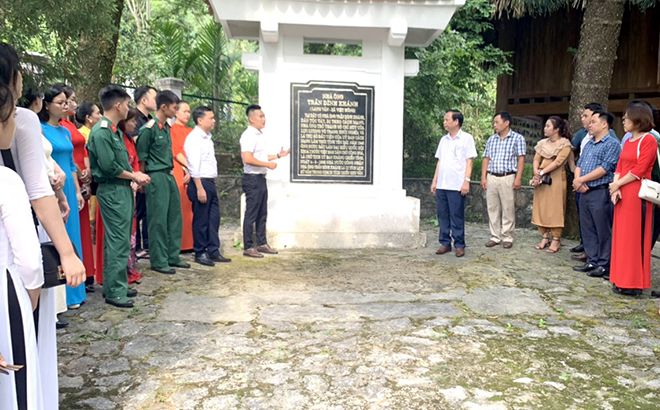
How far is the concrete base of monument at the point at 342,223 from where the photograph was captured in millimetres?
7207

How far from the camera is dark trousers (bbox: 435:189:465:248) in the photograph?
695cm

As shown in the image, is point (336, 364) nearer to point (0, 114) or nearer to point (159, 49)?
point (0, 114)

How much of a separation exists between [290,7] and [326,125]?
4.80 ft

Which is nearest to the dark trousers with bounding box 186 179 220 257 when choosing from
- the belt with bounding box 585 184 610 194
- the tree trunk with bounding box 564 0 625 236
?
the belt with bounding box 585 184 610 194

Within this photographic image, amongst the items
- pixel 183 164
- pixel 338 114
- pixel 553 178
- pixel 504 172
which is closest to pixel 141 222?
pixel 183 164

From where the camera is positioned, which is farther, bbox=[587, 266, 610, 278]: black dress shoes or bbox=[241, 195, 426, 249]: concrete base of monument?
bbox=[241, 195, 426, 249]: concrete base of monument

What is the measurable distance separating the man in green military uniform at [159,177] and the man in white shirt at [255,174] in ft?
3.24

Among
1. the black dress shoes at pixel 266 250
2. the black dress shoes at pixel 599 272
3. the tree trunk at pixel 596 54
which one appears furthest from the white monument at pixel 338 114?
the black dress shoes at pixel 599 272

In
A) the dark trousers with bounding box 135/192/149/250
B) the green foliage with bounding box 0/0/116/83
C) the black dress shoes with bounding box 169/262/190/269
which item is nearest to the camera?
the green foliage with bounding box 0/0/116/83

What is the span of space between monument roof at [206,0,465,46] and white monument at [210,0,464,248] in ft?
0.04

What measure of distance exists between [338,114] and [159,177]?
8.65ft

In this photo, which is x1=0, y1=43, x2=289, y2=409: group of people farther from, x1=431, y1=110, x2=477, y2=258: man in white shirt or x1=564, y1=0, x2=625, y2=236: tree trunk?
x1=564, y1=0, x2=625, y2=236: tree trunk

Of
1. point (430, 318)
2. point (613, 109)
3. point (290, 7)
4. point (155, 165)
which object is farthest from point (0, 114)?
point (613, 109)

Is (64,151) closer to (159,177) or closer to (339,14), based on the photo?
(159,177)
